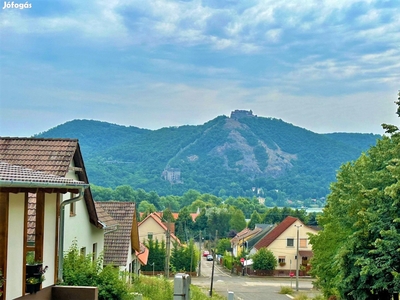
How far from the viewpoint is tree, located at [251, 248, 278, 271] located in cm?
7212

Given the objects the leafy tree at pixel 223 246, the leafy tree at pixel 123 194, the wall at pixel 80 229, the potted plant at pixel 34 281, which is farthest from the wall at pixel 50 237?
the leafy tree at pixel 123 194

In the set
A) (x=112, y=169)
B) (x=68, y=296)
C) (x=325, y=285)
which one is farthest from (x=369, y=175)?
(x=112, y=169)

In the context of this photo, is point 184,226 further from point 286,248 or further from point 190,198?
point 190,198

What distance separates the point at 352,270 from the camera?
27.0 metres

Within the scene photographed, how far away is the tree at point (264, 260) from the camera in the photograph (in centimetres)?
7212

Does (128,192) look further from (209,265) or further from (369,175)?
(369,175)

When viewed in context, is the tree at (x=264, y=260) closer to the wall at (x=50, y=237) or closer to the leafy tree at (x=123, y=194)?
the wall at (x=50, y=237)

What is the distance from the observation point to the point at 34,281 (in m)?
9.22

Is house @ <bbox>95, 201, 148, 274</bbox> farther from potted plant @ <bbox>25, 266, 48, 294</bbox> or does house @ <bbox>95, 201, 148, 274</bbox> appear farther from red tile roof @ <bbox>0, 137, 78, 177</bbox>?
potted plant @ <bbox>25, 266, 48, 294</bbox>

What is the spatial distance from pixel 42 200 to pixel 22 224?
3.71ft

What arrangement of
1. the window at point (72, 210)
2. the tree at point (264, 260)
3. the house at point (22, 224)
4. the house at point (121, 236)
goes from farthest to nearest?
the tree at point (264, 260) < the house at point (121, 236) < the window at point (72, 210) < the house at point (22, 224)

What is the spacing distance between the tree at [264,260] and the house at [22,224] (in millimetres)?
63248

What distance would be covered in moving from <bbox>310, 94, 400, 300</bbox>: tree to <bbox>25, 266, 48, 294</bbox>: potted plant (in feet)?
56.5

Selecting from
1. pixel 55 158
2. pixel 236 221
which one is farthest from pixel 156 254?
pixel 236 221
